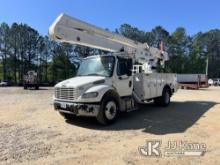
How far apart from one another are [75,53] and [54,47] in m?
5.62

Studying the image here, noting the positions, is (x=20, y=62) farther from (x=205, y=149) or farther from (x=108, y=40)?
(x=205, y=149)

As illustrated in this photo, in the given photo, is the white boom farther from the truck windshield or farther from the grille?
the grille

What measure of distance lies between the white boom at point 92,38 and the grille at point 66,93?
1570 mm

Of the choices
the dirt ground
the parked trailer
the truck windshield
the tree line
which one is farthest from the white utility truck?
the tree line

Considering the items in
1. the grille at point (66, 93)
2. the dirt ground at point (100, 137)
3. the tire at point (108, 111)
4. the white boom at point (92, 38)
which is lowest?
the dirt ground at point (100, 137)

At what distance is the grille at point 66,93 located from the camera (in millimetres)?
7984

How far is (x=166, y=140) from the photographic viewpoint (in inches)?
252

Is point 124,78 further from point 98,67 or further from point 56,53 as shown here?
point 56,53

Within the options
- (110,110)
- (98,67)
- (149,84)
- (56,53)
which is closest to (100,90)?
(110,110)

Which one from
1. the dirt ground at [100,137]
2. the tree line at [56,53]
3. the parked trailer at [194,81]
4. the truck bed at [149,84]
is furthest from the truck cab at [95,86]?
the tree line at [56,53]

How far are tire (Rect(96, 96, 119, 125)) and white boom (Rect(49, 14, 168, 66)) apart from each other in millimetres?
2199

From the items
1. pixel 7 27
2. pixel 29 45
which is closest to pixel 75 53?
pixel 29 45

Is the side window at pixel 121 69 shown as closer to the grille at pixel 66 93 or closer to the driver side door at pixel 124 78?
the driver side door at pixel 124 78

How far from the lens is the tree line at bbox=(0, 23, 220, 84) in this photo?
6312 centimetres
